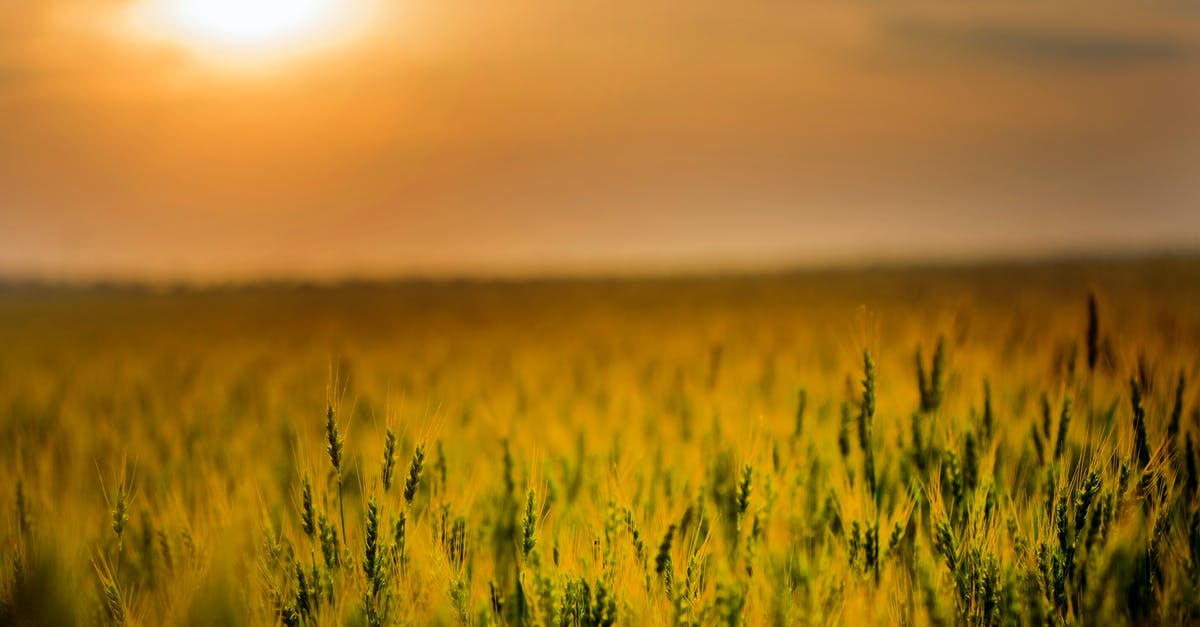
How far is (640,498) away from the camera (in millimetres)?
2990

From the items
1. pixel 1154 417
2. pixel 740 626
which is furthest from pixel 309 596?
pixel 1154 417

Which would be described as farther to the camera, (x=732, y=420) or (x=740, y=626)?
(x=732, y=420)

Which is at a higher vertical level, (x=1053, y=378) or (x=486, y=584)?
(x=1053, y=378)

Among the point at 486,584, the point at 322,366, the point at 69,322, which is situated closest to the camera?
the point at 486,584

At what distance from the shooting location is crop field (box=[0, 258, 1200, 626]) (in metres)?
2.17

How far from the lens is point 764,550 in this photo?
2.70 m

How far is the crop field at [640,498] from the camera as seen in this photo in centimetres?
217

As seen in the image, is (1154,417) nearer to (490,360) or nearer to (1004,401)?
(1004,401)

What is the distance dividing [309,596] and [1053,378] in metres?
4.37

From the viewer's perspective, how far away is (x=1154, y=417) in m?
3.21

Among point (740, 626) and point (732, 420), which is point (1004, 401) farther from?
point (740, 626)

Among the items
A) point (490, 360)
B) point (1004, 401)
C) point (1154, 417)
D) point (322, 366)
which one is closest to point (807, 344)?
point (490, 360)

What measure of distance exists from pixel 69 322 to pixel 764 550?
15.5m

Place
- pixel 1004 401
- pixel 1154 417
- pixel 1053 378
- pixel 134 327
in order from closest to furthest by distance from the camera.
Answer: pixel 1154 417, pixel 1004 401, pixel 1053 378, pixel 134 327
